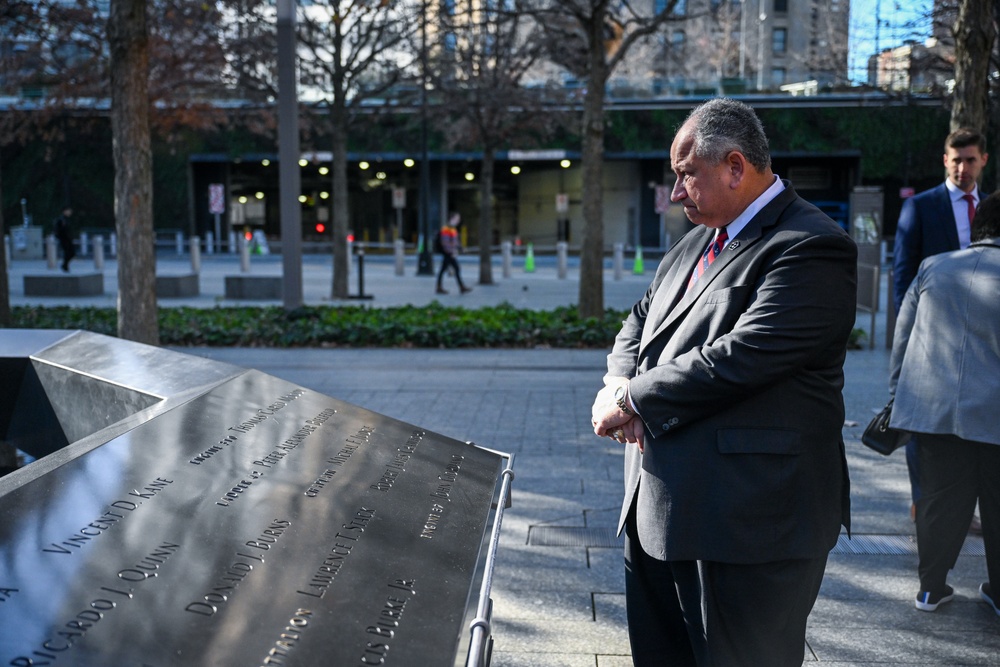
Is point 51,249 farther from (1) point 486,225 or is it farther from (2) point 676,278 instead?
(2) point 676,278

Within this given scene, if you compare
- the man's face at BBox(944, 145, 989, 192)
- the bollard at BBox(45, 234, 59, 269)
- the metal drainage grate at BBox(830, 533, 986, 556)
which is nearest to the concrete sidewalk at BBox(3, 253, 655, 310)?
the bollard at BBox(45, 234, 59, 269)

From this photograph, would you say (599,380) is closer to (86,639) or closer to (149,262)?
(149,262)

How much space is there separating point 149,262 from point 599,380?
4.86 m

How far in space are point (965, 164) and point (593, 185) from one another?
813cm

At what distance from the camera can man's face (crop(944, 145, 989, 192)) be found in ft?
16.7

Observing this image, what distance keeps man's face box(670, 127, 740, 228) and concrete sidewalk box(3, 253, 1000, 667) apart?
1916mm

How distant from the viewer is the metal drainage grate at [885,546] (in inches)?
192

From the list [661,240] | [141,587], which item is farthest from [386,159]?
[141,587]

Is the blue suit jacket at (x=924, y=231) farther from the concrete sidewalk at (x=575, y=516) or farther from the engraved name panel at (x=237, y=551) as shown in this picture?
the engraved name panel at (x=237, y=551)

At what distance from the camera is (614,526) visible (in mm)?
5238

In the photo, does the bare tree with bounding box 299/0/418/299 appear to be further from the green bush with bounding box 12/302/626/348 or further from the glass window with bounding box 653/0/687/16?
the green bush with bounding box 12/302/626/348

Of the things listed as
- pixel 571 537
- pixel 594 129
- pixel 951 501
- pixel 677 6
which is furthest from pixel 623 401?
pixel 677 6

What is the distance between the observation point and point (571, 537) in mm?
5062

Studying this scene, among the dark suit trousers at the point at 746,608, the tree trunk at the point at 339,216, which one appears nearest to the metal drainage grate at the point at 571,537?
the dark suit trousers at the point at 746,608
